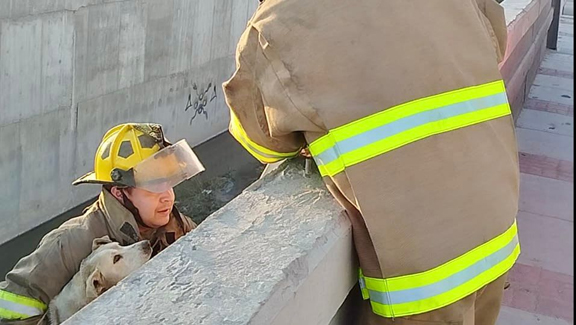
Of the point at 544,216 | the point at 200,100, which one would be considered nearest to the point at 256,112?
the point at 544,216

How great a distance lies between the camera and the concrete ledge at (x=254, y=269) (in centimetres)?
161

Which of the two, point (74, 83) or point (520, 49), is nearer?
point (520, 49)

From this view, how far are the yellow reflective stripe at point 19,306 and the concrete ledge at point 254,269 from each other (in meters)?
0.87

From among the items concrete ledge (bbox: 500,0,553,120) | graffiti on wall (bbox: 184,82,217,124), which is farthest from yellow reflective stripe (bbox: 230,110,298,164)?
graffiti on wall (bbox: 184,82,217,124)

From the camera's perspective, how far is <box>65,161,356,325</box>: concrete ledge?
1612 millimetres

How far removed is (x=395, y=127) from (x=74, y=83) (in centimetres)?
629

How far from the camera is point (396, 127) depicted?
6.99 ft

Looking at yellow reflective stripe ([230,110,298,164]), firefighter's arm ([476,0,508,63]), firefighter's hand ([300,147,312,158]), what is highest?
firefighter's arm ([476,0,508,63])

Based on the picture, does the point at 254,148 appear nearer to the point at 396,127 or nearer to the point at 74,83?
the point at 396,127

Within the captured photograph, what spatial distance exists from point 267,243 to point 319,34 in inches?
23.5

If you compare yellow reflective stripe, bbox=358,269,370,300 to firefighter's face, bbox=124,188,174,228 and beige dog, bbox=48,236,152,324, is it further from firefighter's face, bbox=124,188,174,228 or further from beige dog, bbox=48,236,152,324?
firefighter's face, bbox=124,188,174,228

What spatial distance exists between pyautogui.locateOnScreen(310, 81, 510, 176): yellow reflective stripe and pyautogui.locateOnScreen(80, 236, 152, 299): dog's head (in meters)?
0.66

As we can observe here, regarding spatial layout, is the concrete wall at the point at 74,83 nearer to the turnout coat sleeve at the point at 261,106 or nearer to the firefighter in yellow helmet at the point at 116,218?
the firefighter in yellow helmet at the point at 116,218

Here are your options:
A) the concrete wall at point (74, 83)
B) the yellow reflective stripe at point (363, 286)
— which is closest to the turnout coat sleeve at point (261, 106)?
the yellow reflective stripe at point (363, 286)
